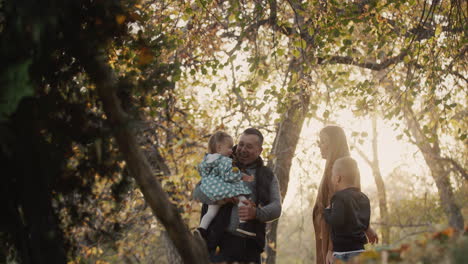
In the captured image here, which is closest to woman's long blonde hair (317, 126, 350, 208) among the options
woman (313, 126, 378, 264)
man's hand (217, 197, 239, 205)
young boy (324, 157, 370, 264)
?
woman (313, 126, 378, 264)

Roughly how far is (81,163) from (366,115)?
187 inches

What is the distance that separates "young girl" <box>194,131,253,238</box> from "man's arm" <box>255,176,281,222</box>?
18 centimetres

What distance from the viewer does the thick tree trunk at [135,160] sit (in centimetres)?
222

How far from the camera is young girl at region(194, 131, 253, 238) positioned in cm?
369

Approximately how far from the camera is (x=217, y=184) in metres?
3.75

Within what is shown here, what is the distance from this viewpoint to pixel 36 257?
7.55 ft

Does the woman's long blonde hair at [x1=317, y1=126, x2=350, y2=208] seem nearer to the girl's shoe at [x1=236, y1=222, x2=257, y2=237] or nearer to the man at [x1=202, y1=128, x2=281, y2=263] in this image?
the man at [x1=202, y1=128, x2=281, y2=263]

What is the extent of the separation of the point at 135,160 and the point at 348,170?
2.05m

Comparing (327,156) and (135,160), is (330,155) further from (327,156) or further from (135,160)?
(135,160)

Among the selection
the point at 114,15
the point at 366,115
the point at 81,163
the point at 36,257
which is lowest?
the point at 36,257

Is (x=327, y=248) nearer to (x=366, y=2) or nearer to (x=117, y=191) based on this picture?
(x=117, y=191)

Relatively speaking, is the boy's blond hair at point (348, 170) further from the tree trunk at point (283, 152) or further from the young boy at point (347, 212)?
the tree trunk at point (283, 152)

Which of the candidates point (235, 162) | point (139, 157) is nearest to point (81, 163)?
point (139, 157)

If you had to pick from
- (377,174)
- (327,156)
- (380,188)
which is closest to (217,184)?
(327,156)
